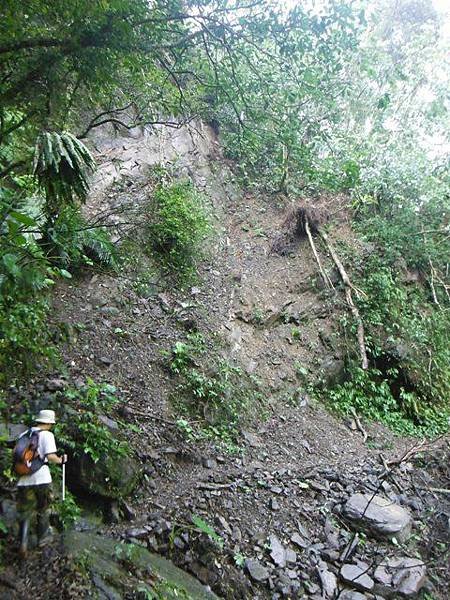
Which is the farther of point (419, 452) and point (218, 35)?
point (419, 452)

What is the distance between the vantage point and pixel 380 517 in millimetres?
5328

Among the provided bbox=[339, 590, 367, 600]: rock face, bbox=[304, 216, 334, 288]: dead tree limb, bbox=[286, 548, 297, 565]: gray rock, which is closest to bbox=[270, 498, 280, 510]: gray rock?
bbox=[286, 548, 297, 565]: gray rock

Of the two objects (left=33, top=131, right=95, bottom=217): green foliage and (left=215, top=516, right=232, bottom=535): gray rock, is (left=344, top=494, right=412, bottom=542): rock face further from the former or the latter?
(left=33, top=131, right=95, bottom=217): green foliage

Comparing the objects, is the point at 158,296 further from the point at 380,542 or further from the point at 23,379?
the point at 380,542

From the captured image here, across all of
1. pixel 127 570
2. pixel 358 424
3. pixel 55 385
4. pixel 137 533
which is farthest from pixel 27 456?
pixel 358 424

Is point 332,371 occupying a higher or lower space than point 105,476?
lower

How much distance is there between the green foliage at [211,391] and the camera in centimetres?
648

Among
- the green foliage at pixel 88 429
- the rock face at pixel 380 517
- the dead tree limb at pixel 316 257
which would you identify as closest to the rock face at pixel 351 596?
the rock face at pixel 380 517

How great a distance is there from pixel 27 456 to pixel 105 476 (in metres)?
1.25

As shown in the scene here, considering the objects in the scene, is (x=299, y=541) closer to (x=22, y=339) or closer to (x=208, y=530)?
(x=208, y=530)

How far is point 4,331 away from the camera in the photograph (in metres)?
4.80

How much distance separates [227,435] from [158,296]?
317cm

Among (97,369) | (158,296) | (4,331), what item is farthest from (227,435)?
(4,331)

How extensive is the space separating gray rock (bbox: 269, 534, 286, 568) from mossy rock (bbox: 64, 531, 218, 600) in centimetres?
93
